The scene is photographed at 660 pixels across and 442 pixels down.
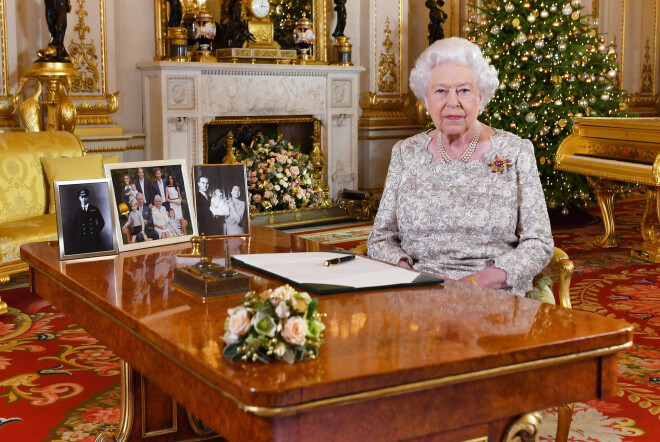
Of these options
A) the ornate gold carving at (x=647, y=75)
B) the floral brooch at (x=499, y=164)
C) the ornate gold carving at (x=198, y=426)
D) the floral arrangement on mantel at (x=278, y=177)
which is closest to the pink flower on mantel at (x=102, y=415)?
the ornate gold carving at (x=198, y=426)

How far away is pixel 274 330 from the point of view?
1.45 meters

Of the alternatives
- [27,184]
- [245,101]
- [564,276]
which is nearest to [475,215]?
[564,276]

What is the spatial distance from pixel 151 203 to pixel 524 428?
1400 mm

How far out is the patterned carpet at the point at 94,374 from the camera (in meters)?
3.08

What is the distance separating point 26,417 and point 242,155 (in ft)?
16.6

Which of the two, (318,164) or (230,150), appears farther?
(318,164)

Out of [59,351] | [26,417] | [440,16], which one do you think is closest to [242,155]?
[440,16]

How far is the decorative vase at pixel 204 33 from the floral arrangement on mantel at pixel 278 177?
0.98 meters

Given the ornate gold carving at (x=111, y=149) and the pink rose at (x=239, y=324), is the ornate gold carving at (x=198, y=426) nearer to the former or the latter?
the pink rose at (x=239, y=324)

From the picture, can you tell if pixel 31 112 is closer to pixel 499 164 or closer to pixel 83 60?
pixel 83 60

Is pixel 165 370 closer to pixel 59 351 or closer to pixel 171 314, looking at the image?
pixel 171 314

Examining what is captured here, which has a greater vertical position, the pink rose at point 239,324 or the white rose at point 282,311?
the white rose at point 282,311

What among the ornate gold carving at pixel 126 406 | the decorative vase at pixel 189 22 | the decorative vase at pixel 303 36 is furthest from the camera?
the decorative vase at pixel 303 36

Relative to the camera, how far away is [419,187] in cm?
290
